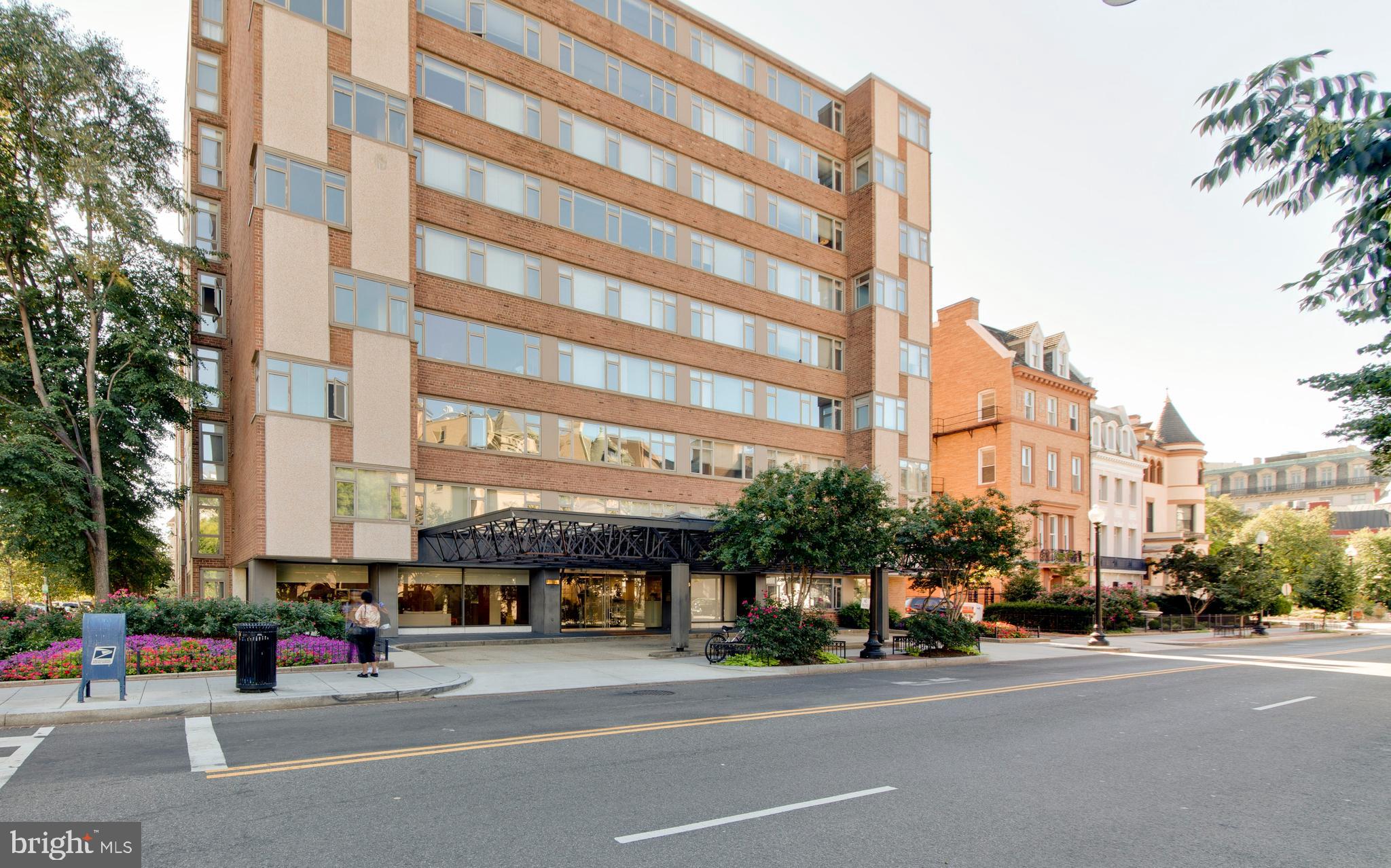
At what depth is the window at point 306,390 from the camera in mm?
23969

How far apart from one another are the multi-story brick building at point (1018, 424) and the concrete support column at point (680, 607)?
26.9 meters

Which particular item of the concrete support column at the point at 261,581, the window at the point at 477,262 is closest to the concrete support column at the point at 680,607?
the concrete support column at the point at 261,581

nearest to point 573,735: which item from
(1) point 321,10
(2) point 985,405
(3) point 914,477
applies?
(1) point 321,10

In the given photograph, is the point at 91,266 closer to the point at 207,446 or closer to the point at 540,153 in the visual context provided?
the point at 207,446

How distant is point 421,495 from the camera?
88.5ft

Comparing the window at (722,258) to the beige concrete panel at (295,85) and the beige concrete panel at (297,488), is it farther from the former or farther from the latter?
the beige concrete panel at (297,488)

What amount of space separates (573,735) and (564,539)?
11625 millimetres

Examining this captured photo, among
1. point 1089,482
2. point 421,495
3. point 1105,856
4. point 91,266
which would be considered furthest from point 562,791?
point 1089,482

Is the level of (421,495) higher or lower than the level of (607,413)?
lower

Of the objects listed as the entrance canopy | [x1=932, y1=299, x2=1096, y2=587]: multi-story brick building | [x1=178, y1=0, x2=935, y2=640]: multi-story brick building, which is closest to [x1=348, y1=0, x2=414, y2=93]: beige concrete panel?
[x1=178, y1=0, x2=935, y2=640]: multi-story brick building

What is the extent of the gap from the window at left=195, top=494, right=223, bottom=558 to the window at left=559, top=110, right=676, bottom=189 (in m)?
18.2

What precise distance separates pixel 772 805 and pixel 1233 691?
1458 centimetres

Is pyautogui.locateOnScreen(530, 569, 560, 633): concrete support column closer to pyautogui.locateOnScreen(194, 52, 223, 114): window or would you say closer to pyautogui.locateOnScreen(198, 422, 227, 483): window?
pyautogui.locateOnScreen(198, 422, 227, 483): window

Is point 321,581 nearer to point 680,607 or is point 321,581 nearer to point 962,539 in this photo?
point 680,607
